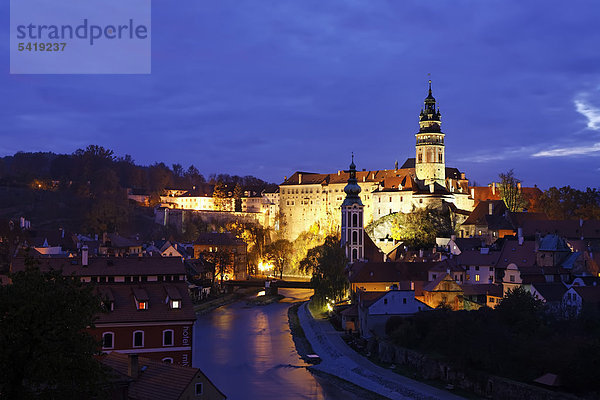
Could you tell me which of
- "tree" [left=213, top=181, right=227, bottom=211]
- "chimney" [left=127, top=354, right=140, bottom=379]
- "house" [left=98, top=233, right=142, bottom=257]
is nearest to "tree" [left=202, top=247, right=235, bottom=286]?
"house" [left=98, top=233, right=142, bottom=257]

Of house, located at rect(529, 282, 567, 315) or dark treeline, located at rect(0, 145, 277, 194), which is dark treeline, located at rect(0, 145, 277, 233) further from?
house, located at rect(529, 282, 567, 315)

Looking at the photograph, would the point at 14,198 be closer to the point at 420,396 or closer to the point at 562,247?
the point at 562,247

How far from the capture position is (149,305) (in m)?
25.3

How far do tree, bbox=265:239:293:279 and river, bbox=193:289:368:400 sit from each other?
1168 inches

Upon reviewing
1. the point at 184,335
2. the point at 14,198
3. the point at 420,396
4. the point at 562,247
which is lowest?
the point at 420,396

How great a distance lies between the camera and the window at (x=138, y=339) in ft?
80.5

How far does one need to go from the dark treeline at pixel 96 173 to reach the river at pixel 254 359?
5633 centimetres

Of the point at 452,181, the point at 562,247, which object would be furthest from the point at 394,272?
the point at 452,181

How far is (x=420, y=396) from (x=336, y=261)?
21819 mm

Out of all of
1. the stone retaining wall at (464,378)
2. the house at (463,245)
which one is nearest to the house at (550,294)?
the stone retaining wall at (464,378)

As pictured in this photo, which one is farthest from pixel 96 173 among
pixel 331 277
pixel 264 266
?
pixel 331 277

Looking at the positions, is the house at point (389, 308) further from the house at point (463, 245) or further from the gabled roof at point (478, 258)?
the house at point (463, 245)

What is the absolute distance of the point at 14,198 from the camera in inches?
3748

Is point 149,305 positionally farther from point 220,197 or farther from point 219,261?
point 220,197
